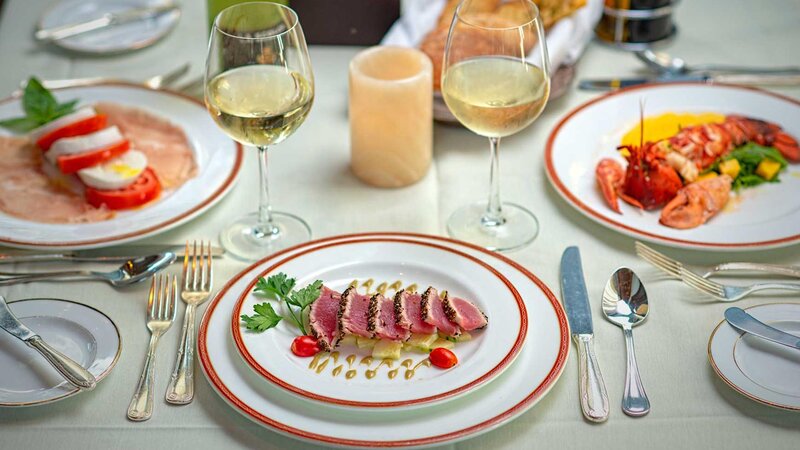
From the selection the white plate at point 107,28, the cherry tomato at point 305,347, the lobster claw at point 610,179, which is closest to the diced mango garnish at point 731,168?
the lobster claw at point 610,179

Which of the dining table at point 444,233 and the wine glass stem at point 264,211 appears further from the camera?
the wine glass stem at point 264,211

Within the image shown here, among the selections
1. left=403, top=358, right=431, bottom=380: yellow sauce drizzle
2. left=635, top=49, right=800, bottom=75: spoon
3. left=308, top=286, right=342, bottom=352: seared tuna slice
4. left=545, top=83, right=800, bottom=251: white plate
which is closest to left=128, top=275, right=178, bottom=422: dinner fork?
left=308, top=286, right=342, bottom=352: seared tuna slice

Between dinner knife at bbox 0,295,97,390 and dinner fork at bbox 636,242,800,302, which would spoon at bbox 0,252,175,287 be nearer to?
dinner knife at bbox 0,295,97,390

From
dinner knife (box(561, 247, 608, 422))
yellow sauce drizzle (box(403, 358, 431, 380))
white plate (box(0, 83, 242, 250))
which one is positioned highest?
yellow sauce drizzle (box(403, 358, 431, 380))

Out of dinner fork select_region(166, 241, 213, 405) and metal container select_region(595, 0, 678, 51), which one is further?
metal container select_region(595, 0, 678, 51)

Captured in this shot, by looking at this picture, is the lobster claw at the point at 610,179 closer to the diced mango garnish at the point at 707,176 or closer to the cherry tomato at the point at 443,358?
the diced mango garnish at the point at 707,176

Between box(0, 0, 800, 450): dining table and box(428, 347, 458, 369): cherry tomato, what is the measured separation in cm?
11

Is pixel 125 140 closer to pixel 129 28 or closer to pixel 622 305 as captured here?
pixel 129 28

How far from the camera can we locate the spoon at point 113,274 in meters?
1.55

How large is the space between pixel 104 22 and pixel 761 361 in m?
1.89

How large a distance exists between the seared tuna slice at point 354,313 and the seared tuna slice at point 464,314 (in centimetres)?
12

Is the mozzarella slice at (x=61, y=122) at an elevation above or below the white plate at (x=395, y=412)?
above

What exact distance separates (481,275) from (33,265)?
80cm

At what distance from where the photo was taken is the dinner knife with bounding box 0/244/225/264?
160 cm
